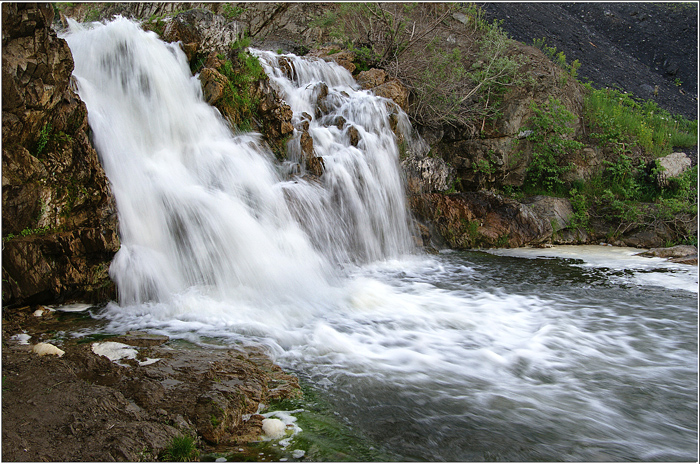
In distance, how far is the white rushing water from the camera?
323cm

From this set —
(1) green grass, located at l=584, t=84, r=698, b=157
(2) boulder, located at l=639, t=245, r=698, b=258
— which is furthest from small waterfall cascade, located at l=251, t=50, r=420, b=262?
(1) green grass, located at l=584, t=84, r=698, b=157

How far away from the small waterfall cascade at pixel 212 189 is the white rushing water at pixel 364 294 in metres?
0.03

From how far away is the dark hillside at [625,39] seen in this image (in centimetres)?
1653

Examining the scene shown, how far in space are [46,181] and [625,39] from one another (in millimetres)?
22796

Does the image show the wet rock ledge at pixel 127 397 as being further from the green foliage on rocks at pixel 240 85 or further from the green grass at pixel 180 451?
the green foliage on rocks at pixel 240 85

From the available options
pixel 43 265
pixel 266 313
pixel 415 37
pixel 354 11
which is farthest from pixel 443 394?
pixel 354 11

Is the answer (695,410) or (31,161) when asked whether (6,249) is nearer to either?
(31,161)

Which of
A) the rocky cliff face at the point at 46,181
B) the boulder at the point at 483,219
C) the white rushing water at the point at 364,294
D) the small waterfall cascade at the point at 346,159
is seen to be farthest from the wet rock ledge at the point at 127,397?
the boulder at the point at 483,219

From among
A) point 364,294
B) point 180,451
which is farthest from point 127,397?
point 364,294

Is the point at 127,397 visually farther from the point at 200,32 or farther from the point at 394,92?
the point at 394,92

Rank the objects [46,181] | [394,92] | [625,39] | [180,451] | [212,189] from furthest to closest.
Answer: [625,39] → [394,92] → [212,189] → [46,181] → [180,451]

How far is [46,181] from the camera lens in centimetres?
485

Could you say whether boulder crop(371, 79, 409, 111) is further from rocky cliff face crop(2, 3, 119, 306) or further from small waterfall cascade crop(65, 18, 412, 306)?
rocky cliff face crop(2, 3, 119, 306)

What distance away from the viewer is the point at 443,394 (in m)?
3.49
